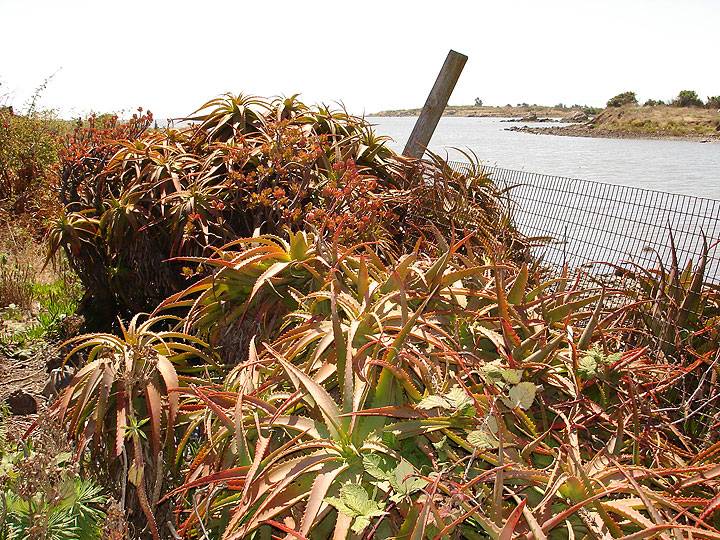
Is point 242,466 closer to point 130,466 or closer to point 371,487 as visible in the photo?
point 371,487

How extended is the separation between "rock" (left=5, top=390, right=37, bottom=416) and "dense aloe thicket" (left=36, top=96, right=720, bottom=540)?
1279 millimetres

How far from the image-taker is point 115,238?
13.6ft

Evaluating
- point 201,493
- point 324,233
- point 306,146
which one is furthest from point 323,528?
point 306,146

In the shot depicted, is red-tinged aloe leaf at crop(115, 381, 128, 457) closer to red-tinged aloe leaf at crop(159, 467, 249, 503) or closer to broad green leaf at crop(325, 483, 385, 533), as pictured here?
red-tinged aloe leaf at crop(159, 467, 249, 503)

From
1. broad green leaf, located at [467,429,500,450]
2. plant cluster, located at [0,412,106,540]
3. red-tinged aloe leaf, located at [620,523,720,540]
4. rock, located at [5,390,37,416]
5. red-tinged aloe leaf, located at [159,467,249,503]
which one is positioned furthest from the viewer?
rock, located at [5,390,37,416]

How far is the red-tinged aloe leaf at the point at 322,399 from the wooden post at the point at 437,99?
146 inches

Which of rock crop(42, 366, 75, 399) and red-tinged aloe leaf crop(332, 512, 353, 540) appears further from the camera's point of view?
rock crop(42, 366, 75, 399)

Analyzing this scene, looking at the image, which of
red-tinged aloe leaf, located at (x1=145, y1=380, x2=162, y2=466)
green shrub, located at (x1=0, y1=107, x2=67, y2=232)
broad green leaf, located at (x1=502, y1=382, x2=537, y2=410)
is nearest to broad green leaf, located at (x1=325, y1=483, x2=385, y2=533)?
broad green leaf, located at (x1=502, y1=382, x2=537, y2=410)

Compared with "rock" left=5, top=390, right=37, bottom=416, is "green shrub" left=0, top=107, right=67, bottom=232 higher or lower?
higher

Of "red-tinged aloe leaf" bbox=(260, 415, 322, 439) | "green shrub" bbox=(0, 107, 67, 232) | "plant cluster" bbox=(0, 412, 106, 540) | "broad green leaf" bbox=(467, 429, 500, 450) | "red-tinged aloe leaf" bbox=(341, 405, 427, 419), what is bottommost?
"plant cluster" bbox=(0, 412, 106, 540)

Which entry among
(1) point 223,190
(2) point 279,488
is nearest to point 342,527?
(2) point 279,488

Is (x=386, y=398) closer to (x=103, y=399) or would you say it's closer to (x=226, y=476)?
(x=226, y=476)

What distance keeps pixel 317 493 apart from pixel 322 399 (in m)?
0.30

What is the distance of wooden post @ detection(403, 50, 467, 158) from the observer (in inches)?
208
